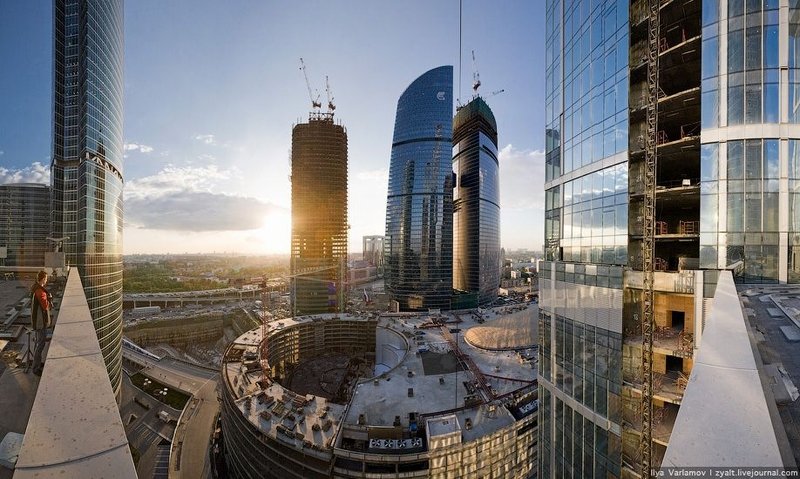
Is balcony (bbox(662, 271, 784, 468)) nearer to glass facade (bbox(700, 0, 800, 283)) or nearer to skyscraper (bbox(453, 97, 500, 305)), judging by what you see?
glass facade (bbox(700, 0, 800, 283))

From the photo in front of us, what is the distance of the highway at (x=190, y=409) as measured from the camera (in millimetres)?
39812

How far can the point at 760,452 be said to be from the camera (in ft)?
15.7

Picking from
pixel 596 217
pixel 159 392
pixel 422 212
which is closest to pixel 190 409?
pixel 159 392

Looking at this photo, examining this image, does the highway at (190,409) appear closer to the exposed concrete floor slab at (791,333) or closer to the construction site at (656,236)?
the construction site at (656,236)

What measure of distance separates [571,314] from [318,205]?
328 ft

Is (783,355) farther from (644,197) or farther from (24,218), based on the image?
(24,218)

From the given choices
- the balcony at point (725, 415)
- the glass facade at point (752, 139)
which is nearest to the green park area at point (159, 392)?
the balcony at point (725, 415)

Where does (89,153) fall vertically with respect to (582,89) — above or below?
above

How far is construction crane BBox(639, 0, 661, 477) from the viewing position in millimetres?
13898

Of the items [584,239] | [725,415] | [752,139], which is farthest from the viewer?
[584,239]

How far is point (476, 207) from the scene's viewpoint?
406 feet

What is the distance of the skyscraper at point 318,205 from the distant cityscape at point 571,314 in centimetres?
5054

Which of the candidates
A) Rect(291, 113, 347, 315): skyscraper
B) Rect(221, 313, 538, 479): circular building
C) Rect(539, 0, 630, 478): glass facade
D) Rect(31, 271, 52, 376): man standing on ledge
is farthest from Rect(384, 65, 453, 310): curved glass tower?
Rect(31, 271, 52, 376): man standing on ledge

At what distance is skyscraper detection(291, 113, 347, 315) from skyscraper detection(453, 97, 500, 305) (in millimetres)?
49806
